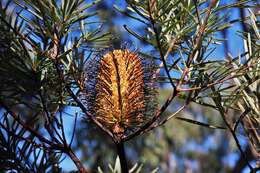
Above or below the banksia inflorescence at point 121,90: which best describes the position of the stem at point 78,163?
below

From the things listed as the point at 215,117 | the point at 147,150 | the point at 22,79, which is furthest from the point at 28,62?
the point at 215,117

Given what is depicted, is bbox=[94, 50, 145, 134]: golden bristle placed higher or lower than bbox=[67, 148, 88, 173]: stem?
higher

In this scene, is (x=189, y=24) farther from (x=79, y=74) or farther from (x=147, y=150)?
(x=147, y=150)

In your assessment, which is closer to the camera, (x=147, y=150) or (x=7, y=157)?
(x=7, y=157)

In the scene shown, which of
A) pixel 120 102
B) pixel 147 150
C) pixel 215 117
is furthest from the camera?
pixel 215 117

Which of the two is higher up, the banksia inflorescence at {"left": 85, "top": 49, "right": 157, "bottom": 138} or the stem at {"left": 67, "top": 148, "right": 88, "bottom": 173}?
the banksia inflorescence at {"left": 85, "top": 49, "right": 157, "bottom": 138}

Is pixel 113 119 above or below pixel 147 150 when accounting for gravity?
above
